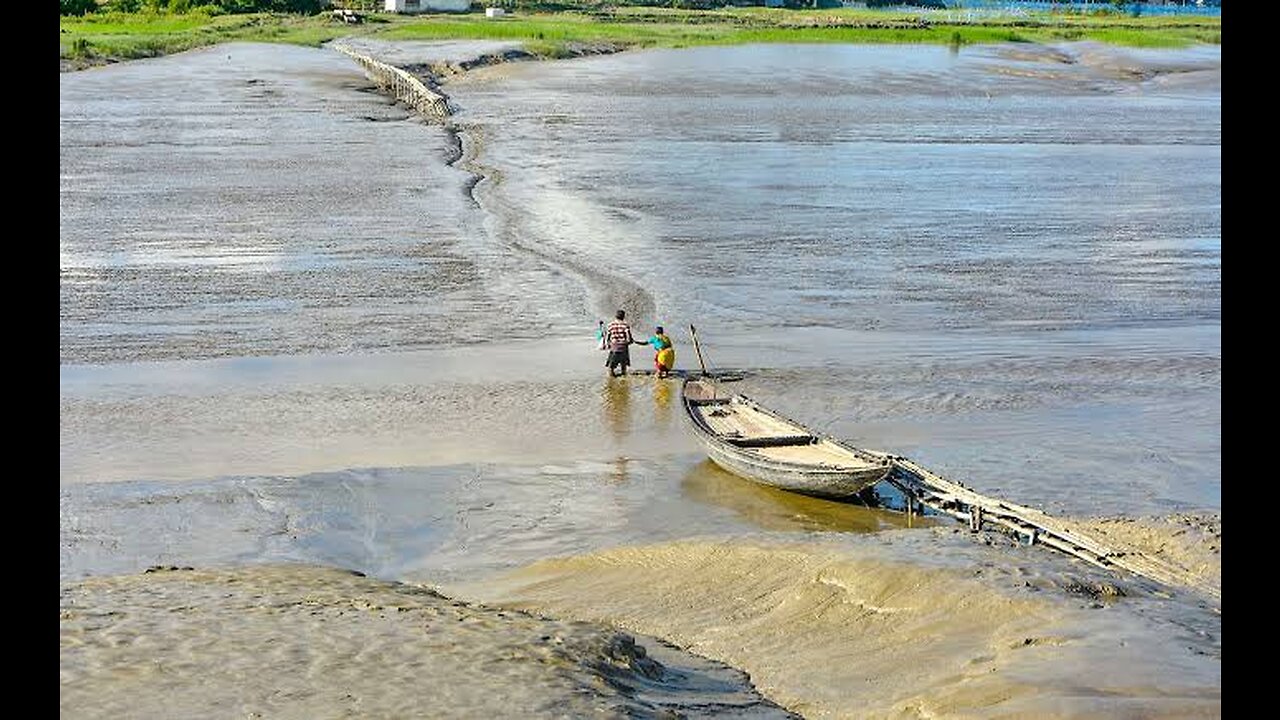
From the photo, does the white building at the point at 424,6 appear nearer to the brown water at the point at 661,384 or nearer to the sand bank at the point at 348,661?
the brown water at the point at 661,384

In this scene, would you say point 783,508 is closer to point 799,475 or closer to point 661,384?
point 799,475

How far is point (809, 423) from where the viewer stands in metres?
18.7

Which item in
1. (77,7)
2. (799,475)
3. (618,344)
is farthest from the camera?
(77,7)

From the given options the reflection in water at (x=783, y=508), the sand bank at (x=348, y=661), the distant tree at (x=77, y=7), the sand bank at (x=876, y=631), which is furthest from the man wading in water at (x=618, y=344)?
the distant tree at (x=77, y=7)

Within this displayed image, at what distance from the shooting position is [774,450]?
16.4 m

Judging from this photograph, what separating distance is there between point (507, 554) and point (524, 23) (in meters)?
96.3

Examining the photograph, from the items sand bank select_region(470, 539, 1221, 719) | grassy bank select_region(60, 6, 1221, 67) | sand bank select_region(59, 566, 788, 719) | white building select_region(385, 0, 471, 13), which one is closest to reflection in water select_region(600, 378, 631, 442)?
sand bank select_region(470, 539, 1221, 719)

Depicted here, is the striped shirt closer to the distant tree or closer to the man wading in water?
the man wading in water

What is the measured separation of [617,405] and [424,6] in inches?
4114

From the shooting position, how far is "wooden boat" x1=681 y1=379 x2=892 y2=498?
15.1 meters

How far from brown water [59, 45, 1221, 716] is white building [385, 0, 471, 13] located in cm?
7149

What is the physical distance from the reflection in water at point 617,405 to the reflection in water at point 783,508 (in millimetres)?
2081

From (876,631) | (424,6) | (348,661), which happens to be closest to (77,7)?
(424,6)

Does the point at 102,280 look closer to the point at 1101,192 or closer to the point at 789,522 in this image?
the point at 789,522
